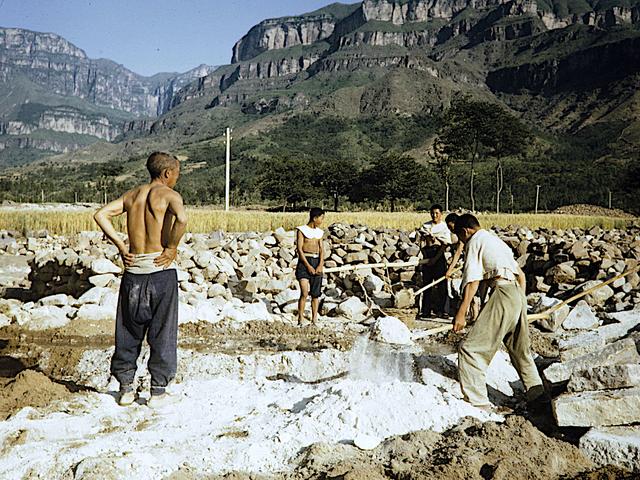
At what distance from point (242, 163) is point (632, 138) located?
60.3 meters

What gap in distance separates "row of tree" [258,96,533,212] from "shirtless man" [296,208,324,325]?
95.9 feet

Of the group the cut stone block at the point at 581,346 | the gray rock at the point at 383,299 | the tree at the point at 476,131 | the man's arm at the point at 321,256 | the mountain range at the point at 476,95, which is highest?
the mountain range at the point at 476,95

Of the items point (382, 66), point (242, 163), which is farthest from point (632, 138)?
point (382, 66)

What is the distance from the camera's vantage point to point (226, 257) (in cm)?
1136

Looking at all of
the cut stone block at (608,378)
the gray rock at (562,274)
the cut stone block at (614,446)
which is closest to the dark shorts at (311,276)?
the cut stone block at (608,378)

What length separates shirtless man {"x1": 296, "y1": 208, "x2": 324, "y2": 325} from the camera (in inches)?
300

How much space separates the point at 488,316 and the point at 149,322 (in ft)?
8.83

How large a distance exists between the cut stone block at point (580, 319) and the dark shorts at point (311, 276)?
360 centimetres

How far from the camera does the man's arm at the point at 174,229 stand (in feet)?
13.5

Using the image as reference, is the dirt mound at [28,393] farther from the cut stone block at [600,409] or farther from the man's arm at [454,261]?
the man's arm at [454,261]

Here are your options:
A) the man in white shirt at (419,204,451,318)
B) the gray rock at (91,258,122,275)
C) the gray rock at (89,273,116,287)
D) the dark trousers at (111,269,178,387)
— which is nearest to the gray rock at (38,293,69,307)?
the gray rock at (89,273,116,287)

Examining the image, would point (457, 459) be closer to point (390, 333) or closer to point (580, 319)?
point (390, 333)

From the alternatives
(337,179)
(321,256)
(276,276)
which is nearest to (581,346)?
(321,256)

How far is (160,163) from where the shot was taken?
4.24 m
